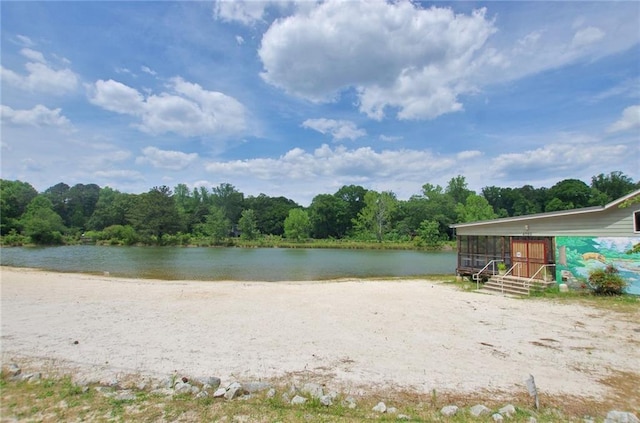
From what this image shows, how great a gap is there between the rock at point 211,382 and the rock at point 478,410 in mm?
3749

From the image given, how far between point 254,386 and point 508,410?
365 cm

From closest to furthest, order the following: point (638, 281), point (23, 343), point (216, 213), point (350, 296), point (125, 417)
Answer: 1. point (125, 417)
2. point (23, 343)
3. point (638, 281)
4. point (350, 296)
5. point (216, 213)

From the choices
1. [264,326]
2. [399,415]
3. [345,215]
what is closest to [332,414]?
[399,415]

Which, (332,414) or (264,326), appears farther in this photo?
(264,326)

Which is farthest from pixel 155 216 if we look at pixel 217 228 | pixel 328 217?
pixel 328 217

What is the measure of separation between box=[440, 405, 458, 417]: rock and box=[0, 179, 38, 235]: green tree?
86880 mm

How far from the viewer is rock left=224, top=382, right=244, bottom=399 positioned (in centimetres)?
504

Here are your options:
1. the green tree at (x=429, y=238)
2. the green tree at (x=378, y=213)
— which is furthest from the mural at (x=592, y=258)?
the green tree at (x=378, y=213)

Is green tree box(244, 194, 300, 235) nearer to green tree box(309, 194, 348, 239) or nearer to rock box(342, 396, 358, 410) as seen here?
green tree box(309, 194, 348, 239)

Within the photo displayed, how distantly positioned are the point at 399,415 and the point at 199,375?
3.44 meters

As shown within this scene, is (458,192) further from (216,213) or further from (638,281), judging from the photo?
(638,281)

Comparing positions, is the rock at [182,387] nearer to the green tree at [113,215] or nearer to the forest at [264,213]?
the forest at [264,213]

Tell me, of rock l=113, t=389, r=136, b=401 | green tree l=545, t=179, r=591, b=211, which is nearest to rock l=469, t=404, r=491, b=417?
rock l=113, t=389, r=136, b=401

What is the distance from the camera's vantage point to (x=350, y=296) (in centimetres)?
1490
